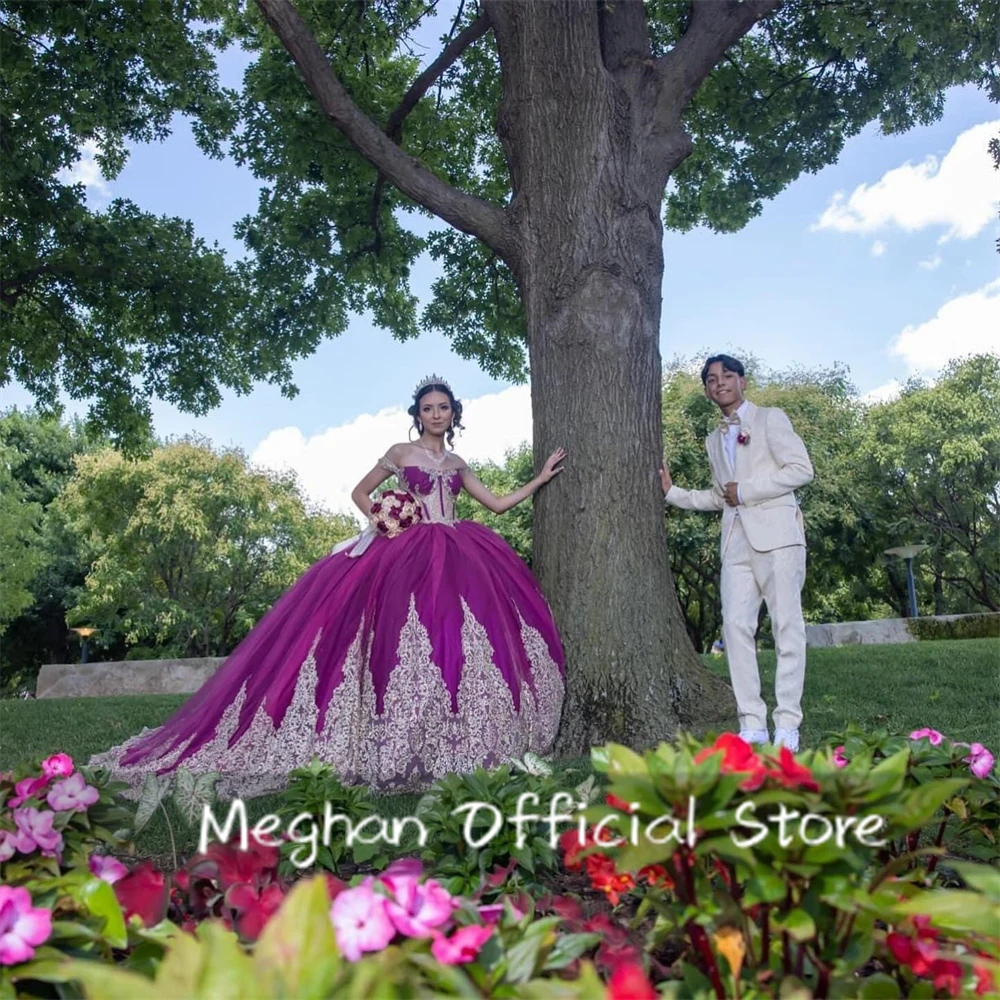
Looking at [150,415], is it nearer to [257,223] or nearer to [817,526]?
[257,223]

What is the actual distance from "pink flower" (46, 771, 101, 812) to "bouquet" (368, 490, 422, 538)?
3.91 metres

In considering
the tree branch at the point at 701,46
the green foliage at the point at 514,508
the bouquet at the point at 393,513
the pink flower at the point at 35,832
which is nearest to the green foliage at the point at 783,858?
the pink flower at the point at 35,832

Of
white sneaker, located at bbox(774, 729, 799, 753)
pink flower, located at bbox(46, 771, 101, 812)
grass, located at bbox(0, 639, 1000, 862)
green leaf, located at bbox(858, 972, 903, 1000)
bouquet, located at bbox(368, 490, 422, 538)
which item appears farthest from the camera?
bouquet, located at bbox(368, 490, 422, 538)

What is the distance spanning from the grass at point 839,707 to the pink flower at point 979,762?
2.26 meters

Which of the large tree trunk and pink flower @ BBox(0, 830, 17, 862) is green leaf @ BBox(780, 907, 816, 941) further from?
the large tree trunk

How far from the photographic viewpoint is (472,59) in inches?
428

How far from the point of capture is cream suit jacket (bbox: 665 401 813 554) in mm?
5496

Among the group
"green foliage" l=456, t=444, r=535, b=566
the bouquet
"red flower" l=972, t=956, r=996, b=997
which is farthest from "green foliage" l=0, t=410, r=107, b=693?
"red flower" l=972, t=956, r=996, b=997

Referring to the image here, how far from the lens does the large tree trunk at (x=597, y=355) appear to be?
582 cm

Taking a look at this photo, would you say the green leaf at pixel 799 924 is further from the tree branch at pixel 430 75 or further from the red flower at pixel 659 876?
the tree branch at pixel 430 75

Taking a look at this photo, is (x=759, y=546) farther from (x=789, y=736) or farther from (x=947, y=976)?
(x=947, y=976)

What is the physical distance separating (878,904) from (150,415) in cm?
1208

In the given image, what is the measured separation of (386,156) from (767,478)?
363 centimetres

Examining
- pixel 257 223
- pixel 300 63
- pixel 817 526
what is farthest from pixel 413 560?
pixel 817 526
